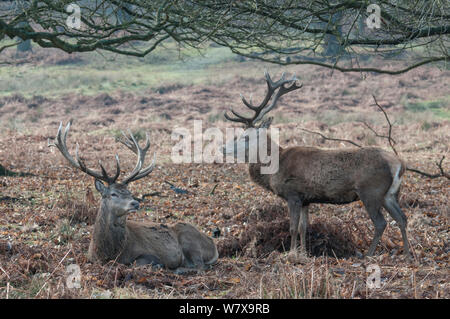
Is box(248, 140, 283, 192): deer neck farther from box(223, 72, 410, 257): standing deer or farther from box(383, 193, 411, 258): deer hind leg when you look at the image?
box(383, 193, 411, 258): deer hind leg

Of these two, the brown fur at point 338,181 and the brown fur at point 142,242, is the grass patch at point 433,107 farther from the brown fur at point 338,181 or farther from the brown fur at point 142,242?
the brown fur at point 142,242

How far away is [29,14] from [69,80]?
23.4 metres

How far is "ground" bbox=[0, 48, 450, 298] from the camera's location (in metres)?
5.93

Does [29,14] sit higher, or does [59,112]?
Answer: [29,14]

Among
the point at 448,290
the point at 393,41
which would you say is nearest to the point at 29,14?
the point at 393,41

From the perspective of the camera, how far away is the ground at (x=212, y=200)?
5930 millimetres

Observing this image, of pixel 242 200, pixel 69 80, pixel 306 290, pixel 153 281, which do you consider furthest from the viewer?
pixel 69 80

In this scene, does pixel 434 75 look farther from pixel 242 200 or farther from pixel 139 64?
pixel 242 200

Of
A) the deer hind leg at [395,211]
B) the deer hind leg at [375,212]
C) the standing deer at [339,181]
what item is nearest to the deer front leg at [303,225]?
the standing deer at [339,181]

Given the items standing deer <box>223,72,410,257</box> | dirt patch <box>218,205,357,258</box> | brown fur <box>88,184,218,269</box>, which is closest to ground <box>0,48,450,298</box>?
dirt patch <box>218,205,357,258</box>

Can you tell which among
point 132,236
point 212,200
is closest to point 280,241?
point 132,236

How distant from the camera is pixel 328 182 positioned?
8266 mm

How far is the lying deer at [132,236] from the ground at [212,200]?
0.32 metres
